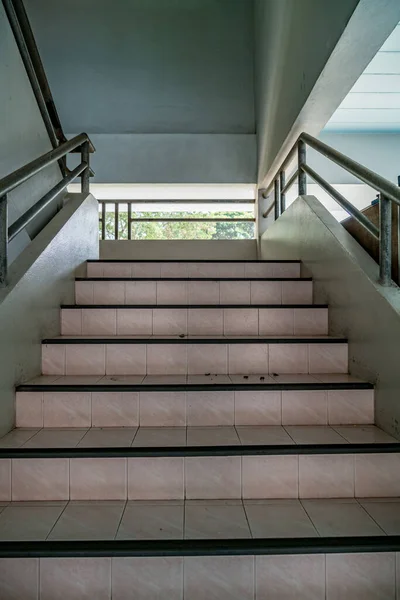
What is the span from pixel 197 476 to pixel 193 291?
1.34 metres

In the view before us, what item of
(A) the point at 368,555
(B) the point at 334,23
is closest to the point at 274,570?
(A) the point at 368,555

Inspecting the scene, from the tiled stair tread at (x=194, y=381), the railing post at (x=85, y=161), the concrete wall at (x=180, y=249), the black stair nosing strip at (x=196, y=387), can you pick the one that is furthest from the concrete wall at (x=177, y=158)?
the black stair nosing strip at (x=196, y=387)

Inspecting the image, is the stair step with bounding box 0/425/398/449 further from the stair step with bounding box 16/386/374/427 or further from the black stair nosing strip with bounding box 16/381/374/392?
the black stair nosing strip with bounding box 16/381/374/392

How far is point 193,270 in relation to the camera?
289 centimetres

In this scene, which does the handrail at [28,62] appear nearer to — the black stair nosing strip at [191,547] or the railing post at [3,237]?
the railing post at [3,237]

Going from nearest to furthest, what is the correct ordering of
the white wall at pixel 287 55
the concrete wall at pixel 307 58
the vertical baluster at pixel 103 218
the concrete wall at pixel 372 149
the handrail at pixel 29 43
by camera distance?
the concrete wall at pixel 307 58, the white wall at pixel 287 55, the handrail at pixel 29 43, the concrete wall at pixel 372 149, the vertical baluster at pixel 103 218

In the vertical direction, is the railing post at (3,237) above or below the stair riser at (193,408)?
above

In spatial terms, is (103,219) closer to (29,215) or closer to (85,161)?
(85,161)

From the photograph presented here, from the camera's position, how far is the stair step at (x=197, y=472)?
1373mm

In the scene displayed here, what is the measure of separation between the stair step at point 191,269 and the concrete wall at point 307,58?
3.84 feet

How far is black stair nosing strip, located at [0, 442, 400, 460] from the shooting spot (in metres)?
1.38

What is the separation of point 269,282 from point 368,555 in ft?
5.42

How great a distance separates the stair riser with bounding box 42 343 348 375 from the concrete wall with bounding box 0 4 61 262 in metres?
1.06

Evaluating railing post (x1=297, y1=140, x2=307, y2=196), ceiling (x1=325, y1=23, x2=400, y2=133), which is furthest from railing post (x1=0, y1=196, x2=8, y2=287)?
ceiling (x1=325, y1=23, x2=400, y2=133)
